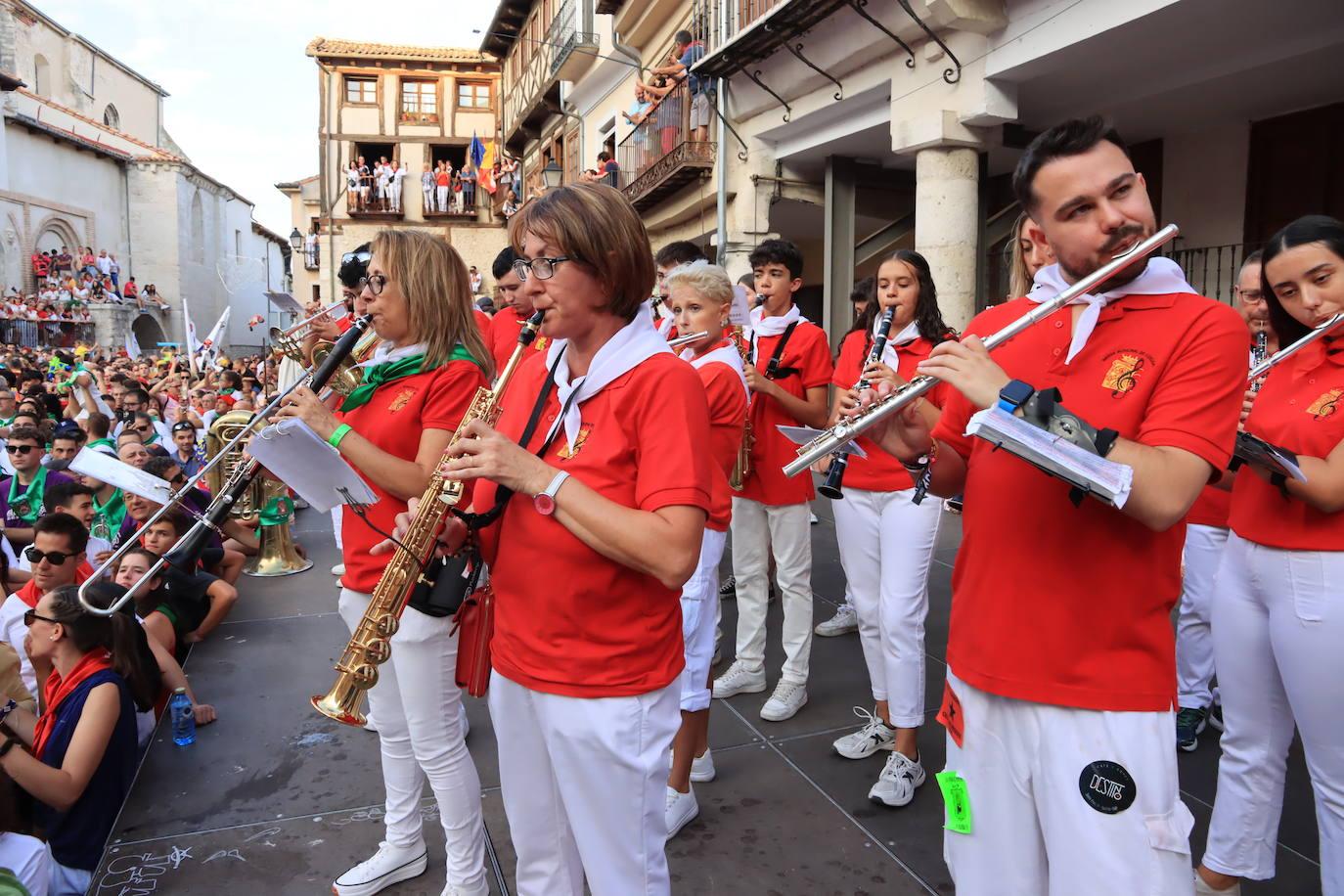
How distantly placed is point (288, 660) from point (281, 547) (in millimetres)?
2415

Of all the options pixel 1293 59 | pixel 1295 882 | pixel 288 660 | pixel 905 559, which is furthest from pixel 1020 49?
pixel 288 660

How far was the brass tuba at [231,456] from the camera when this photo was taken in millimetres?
3613

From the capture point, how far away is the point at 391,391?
264cm

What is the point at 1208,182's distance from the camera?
28.0 ft

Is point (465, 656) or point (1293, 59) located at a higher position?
point (1293, 59)

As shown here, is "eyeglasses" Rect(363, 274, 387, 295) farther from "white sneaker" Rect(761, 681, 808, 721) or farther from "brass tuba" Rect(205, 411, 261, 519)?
"white sneaker" Rect(761, 681, 808, 721)

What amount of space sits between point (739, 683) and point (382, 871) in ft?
6.55

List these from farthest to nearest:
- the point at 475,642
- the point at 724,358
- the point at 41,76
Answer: the point at 41,76 → the point at 724,358 → the point at 475,642

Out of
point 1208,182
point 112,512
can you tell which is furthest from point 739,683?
point 1208,182

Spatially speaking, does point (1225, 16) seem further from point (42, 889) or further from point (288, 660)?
point (42, 889)

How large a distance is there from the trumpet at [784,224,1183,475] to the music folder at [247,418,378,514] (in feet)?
3.71

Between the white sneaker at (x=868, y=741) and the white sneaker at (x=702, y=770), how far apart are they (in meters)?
0.58

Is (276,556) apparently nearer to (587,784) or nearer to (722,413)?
(722,413)

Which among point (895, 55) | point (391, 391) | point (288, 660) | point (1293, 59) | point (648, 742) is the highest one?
point (895, 55)
